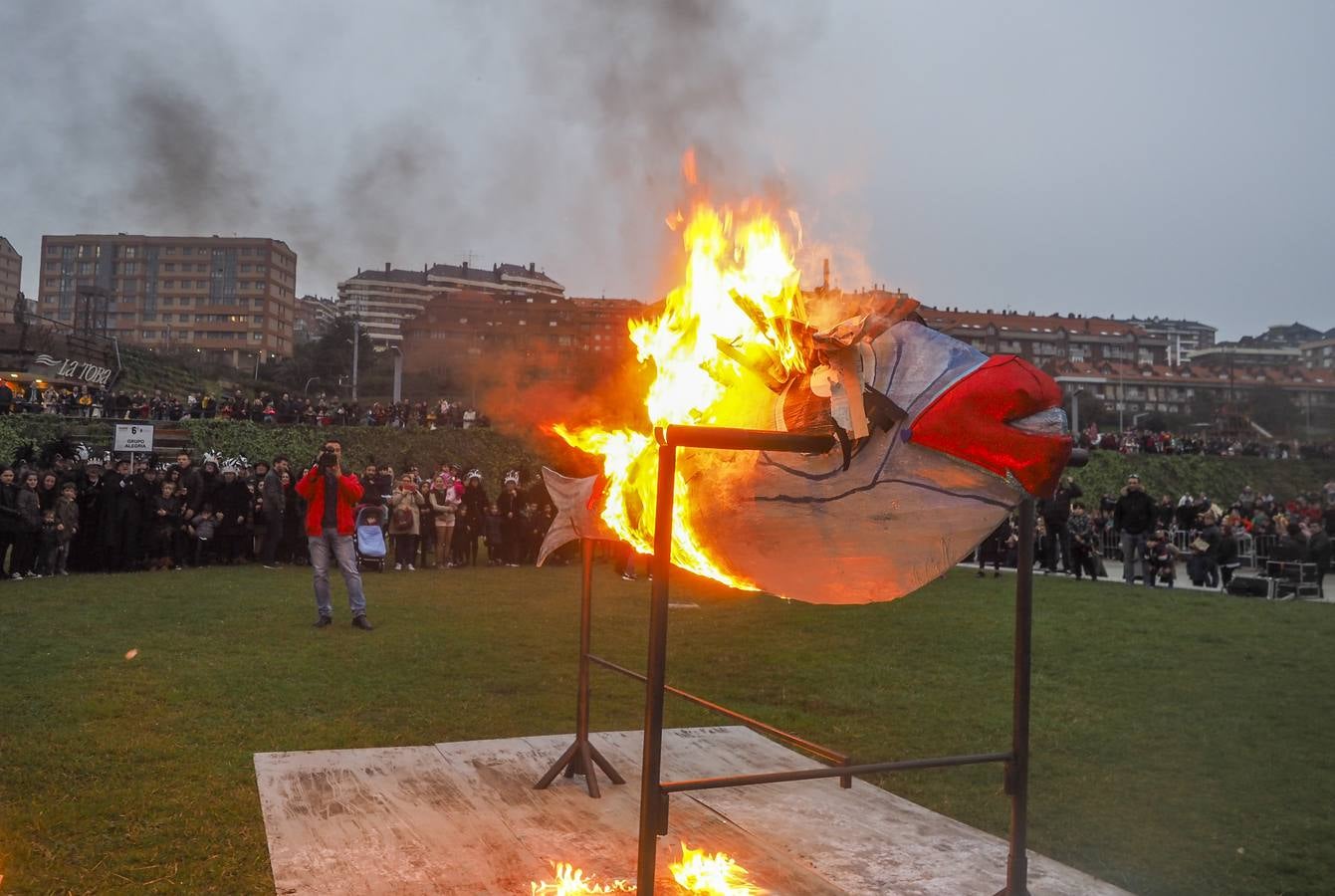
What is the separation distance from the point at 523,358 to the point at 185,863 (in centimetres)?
644

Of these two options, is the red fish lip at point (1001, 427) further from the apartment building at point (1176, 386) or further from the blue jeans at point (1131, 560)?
the apartment building at point (1176, 386)

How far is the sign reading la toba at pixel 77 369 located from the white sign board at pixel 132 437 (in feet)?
87.8

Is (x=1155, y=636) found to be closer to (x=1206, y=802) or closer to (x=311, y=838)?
(x=1206, y=802)

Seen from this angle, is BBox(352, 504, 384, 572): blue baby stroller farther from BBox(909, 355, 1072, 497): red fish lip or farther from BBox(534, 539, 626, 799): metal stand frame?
BBox(909, 355, 1072, 497): red fish lip

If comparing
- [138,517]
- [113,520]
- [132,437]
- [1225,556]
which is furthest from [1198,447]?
[113,520]

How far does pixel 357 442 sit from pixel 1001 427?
39410 millimetres

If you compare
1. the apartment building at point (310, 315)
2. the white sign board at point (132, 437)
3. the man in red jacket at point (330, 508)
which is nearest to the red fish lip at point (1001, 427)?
the man in red jacket at point (330, 508)

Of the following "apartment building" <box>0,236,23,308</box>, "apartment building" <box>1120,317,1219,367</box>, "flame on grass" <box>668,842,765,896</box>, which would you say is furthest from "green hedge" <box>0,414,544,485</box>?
"apartment building" <box>1120,317,1219,367</box>

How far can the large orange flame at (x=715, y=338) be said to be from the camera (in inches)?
140

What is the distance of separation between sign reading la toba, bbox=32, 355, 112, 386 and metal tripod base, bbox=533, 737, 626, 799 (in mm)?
43228

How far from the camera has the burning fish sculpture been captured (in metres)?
2.89

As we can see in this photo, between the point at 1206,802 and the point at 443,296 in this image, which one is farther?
the point at 443,296

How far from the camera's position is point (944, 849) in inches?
176

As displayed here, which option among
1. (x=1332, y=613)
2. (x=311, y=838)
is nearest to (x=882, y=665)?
(x=311, y=838)
